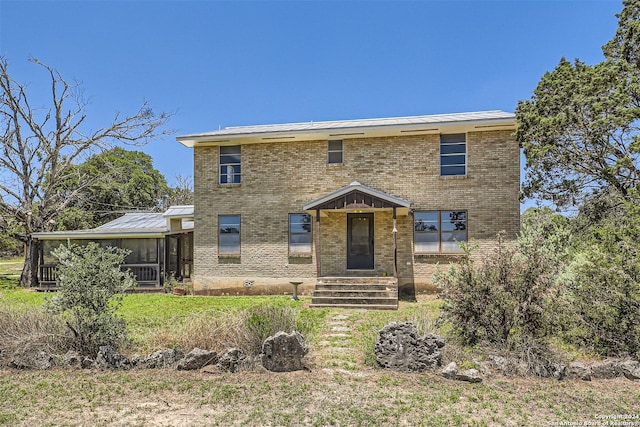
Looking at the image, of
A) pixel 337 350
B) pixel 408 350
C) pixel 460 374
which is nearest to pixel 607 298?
pixel 460 374

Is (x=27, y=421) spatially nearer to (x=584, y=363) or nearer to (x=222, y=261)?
(x=584, y=363)

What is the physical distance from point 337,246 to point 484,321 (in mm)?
8517

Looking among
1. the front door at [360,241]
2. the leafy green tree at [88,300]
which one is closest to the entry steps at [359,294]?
the front door at [360,241]

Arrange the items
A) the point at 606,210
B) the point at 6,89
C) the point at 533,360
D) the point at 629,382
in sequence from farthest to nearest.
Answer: the point at 6,89 → the point at 606,210 → the point at 533,360 → the point at 629,382

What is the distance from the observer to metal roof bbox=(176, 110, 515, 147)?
46.1 ft

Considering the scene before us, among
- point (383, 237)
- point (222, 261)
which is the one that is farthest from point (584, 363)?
point (222, 261)

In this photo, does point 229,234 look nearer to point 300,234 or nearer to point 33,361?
point 300,234

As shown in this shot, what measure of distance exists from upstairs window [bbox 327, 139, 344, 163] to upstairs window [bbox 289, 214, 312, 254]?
7.94ft

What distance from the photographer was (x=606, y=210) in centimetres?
1455

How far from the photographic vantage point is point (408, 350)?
21.4ft

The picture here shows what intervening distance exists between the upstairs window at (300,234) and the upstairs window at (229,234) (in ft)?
7.28

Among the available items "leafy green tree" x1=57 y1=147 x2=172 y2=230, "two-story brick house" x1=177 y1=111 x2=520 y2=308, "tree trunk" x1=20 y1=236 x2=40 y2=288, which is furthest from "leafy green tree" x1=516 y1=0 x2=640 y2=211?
"leafy green tree" x1=57 y1=147 x2=172 y2=230

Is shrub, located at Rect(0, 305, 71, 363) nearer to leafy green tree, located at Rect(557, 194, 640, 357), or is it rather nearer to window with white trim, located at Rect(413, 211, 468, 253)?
leafy green tree, located at Rect(557, 194, 640, 357)

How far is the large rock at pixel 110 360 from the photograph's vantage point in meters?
6.64
